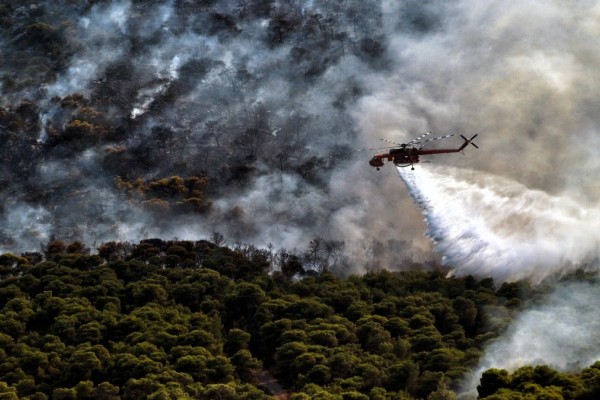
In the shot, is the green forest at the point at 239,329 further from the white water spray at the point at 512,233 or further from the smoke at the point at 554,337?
the white water spray at the point at 512,233

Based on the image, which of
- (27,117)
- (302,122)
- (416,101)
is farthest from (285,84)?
(27,117)

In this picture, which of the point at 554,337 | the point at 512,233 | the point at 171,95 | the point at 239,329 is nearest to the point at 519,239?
the point at 512,233

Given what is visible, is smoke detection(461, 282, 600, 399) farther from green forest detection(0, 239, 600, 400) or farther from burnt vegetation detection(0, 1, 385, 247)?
burnt vegetation detection(0, 1, 385, 247)

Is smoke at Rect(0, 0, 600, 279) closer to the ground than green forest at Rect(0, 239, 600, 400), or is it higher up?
higher up

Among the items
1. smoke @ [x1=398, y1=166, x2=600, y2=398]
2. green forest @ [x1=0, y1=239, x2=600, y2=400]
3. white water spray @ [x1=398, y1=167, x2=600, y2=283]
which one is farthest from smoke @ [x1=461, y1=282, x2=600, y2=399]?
white water spray @ [x1=398, y1=167, x2=600, y2=283]

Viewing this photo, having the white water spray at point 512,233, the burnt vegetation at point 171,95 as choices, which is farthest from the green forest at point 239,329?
the burnt vegetation at point 171,95

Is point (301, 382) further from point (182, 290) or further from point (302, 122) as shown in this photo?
point (302, 122)
